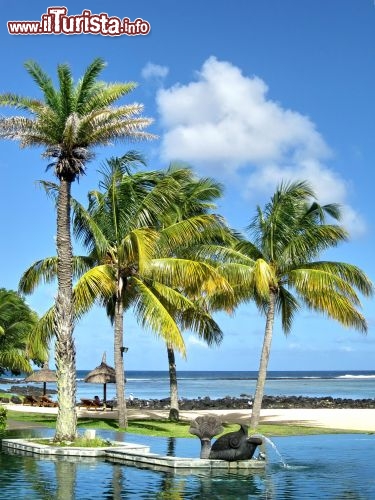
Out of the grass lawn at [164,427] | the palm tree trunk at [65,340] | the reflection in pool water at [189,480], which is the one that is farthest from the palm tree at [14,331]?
the reflection in pool water at [189,480]

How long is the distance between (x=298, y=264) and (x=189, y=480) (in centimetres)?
1430

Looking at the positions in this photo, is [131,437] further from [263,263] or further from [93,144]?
[93,144]

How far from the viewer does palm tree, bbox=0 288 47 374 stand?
166 feet

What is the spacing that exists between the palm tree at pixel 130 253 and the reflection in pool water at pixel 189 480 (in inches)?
247

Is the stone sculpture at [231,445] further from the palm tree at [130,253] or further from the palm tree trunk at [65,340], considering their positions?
the palm tree at [130,253]

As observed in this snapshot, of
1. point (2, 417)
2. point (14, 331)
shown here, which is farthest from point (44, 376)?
point (2, 417)

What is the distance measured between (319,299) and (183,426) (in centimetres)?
713

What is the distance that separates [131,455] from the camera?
65.1 ft

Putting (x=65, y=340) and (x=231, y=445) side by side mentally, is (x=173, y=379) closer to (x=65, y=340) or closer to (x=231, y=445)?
(x=65, y=340)

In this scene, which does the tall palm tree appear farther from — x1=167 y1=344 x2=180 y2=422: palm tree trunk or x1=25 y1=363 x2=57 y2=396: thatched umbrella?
x1=25 y1=363 x2=57 y2=396: thatched umbrella

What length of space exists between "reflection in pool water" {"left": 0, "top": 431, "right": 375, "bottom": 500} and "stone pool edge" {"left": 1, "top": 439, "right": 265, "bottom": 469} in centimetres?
38

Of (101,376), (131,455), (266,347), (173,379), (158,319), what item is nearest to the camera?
(131,455)

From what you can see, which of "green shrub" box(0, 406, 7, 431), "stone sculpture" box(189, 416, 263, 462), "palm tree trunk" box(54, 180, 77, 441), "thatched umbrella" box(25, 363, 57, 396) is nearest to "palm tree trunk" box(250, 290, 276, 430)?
"green shrub" box(0, 406, 7, 431)

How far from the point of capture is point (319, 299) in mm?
29141
